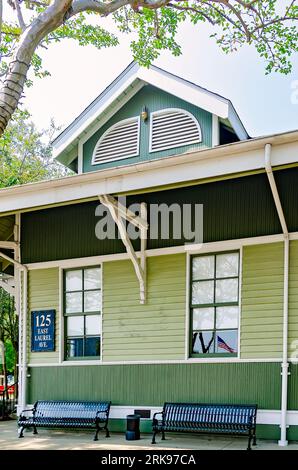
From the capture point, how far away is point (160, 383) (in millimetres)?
8266

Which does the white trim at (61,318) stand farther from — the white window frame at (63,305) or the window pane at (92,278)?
the window pane at (92,278)

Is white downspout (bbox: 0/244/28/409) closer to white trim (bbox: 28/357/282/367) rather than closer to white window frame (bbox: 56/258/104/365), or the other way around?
white trim (bbox: 28/357/282/367)

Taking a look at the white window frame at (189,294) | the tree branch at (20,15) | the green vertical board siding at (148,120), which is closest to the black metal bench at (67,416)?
the white window frame at (189,294)

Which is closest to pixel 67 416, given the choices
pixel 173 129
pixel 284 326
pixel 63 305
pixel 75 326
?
pixel 75 326

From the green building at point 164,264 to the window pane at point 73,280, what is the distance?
0.08ft

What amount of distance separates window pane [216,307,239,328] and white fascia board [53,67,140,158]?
16.1 ft

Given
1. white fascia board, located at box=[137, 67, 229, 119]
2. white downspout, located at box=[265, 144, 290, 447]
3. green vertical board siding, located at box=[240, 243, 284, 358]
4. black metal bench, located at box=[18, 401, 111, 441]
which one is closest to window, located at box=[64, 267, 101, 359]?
black metal bench, located at box=[18, 401, 111, 441]

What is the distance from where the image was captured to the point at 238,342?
25.5 feet

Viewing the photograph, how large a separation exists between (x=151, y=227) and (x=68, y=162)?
3.63 meters

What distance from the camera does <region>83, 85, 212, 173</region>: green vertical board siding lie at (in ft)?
32.2

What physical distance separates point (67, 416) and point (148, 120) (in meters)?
5.65

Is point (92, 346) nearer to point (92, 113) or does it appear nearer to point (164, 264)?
point (164, 264)

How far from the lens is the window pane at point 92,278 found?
9141mm
